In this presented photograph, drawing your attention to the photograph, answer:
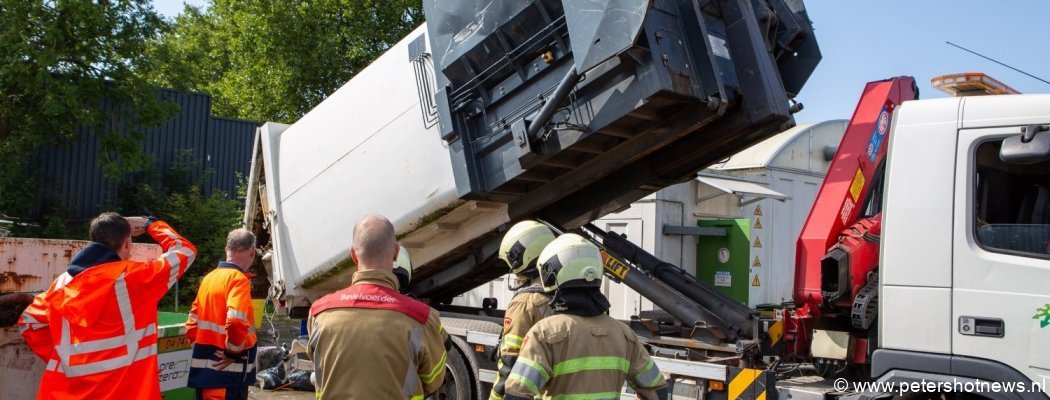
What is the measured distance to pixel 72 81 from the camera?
12586mm

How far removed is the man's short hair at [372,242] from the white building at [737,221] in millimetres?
6045

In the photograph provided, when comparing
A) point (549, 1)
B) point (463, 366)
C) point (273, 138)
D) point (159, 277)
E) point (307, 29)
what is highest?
point (307, 29)

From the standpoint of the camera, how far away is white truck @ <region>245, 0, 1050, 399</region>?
13.1 ft

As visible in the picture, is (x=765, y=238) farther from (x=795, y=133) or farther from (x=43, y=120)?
(x=43, y=120)

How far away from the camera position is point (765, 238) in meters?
11.5

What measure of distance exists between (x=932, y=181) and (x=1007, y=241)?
1.39 feet

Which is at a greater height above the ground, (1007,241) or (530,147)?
(530,147)

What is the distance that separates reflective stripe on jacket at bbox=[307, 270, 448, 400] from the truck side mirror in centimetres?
275

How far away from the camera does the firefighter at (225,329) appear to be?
14.6 ft

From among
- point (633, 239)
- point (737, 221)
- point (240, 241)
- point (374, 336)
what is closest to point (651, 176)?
point (240, 241)

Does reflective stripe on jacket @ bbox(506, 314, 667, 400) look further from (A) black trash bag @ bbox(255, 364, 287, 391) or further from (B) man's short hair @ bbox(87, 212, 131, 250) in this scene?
(A) black trash bag @ bbox(255, 364, 287, 391)

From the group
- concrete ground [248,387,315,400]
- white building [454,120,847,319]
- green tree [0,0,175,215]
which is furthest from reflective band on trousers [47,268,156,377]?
green tree [0,0,175,215]

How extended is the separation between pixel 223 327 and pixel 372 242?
2.07m

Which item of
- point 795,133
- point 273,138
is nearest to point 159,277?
point 273,138
